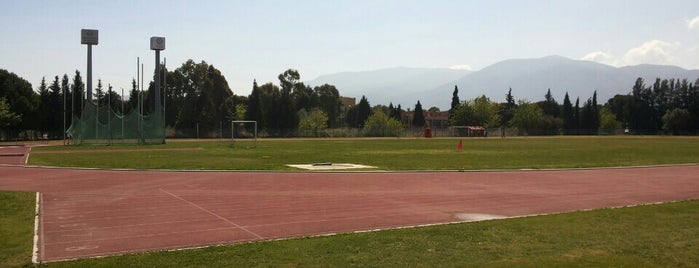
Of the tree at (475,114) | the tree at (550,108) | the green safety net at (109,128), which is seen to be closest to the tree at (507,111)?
the tree at (550,108)

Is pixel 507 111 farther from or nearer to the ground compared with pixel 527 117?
farther from the ground

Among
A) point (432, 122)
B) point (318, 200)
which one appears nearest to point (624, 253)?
point (318, 200)

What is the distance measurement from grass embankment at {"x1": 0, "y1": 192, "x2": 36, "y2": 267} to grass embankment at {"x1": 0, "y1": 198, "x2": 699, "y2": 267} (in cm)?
14

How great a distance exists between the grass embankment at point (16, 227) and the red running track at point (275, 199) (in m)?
0.26

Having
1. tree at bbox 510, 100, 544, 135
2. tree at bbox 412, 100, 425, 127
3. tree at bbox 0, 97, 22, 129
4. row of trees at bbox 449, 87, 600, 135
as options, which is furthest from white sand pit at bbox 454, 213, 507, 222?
tree at bbox 412, 100, 425, 127

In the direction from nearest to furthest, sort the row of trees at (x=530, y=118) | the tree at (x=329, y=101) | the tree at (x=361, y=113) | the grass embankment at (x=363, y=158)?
the grass embankment at (x=363, y=158) → the row of trees at (x=530, y=118) → the tree at (x=361, y=113) → the tree at (x=329, y=101)

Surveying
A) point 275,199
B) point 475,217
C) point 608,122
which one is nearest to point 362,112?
point 608,122

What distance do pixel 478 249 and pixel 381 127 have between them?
101 metres

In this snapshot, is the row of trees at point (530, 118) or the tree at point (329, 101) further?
the tree at point (329, 101)

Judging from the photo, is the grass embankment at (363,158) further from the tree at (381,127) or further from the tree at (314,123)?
the tree at (381,127)

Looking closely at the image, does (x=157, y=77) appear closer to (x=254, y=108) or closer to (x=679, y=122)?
(x=254, y=108)

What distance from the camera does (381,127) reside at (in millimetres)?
109000

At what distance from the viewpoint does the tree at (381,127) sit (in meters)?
105

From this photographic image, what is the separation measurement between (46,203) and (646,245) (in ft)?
41.7
